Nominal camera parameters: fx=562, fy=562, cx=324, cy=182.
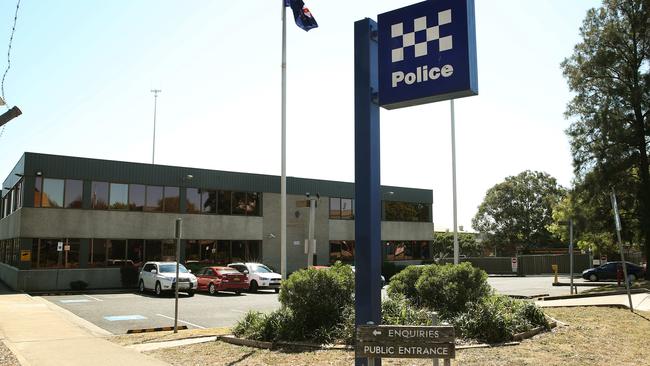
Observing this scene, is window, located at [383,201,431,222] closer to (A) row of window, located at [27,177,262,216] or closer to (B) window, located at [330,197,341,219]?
(B) window, located at [330,197,341,219]

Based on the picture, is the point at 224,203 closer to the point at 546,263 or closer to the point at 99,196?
the point at 99,196

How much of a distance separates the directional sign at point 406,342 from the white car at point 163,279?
71.1 ft

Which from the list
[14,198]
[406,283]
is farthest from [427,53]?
[14,198]

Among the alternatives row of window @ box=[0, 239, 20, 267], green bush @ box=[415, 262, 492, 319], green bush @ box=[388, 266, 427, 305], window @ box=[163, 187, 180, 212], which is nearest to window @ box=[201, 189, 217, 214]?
window @ box=[163, 187, 180, 212]

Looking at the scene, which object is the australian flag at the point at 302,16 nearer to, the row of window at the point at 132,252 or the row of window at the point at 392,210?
the row of window at the point at 132,252

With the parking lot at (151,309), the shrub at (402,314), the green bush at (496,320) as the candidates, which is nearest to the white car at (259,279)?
the parking lot at (151,309)

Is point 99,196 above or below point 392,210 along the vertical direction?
below

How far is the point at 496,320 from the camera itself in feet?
34.7

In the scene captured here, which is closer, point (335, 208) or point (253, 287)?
point (253, 287)

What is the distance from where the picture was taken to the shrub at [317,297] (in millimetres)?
11406

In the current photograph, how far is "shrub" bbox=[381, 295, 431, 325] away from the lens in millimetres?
10969

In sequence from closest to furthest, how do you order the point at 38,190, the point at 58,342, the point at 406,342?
the point at 406,342, the point at 58,342, the point at 38,190

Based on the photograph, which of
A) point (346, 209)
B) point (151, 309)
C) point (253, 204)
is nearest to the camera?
point (151, 309)

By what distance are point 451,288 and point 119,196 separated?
2498cm
